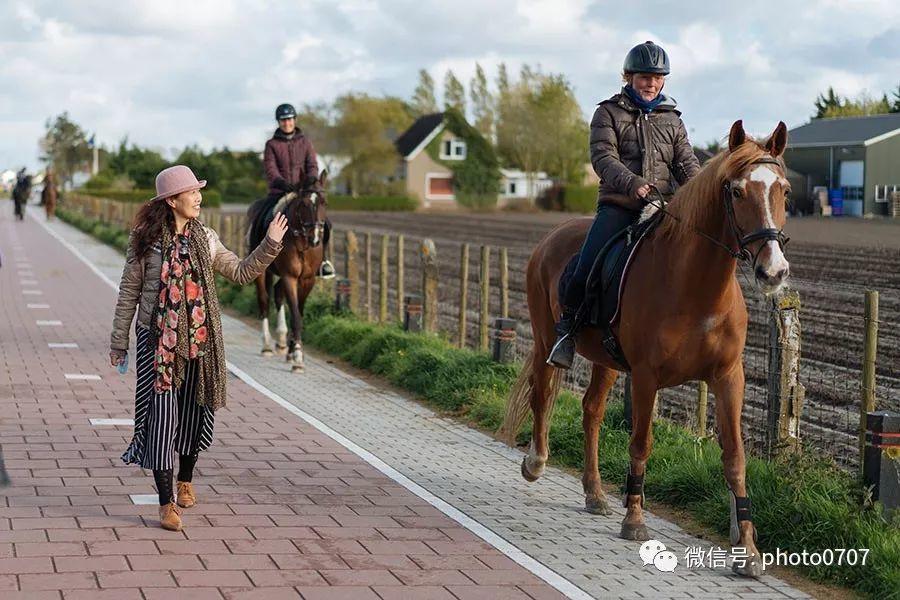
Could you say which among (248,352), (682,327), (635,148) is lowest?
(248,352)

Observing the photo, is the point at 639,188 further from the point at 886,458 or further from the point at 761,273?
the point at 886,458

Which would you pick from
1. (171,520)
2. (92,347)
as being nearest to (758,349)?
(92,347)

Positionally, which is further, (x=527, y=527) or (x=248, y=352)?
(x=248, y=352)

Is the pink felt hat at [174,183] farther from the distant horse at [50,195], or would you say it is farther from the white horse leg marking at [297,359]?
the distant horse at [50,195]

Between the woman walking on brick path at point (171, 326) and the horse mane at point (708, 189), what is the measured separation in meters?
2.26

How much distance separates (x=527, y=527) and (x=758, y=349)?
30.4ft

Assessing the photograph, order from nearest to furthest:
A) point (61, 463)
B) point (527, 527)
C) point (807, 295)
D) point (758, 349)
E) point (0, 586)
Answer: point (0, 586), point (527, 527), point (61, 463), point (758, 349), point (807, 295)

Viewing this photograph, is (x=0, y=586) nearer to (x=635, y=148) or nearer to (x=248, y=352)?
(x=635, y=148)

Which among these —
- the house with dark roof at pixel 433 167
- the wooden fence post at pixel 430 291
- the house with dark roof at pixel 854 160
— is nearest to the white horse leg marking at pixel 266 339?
the wooden fence post at pixel 430 291

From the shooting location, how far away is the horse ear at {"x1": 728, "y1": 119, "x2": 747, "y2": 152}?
727 centimetres

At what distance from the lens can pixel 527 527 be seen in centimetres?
823

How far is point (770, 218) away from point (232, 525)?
3.41 m

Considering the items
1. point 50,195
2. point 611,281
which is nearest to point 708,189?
point 611,281

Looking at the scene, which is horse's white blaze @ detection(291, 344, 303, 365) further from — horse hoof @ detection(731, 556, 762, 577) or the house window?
the house window
